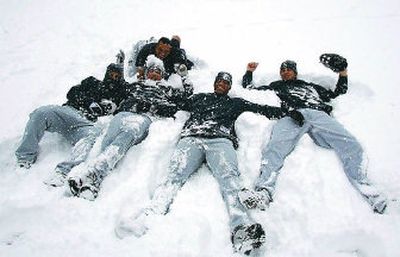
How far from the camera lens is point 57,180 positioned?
14.0 ft

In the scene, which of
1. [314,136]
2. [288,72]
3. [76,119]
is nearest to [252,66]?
[288,72]

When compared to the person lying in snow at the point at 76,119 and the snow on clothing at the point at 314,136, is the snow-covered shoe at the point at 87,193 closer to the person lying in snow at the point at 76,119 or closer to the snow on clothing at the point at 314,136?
the person lying in snow at the point at 76,119

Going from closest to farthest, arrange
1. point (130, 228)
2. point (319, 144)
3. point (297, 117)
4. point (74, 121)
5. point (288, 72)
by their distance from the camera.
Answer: point (130, 228) → point (319, 144) → point (297, 117) → point (74, 121) → point (288, 72)

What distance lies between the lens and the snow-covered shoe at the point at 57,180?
4.25 meters

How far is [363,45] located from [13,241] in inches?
277

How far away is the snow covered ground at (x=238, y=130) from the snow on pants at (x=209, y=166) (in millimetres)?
123

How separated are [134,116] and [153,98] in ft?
2.13

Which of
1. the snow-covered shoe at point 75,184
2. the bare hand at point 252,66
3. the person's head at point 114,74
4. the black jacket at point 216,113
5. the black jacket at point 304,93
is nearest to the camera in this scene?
the snow-covered shoe at point 75,184

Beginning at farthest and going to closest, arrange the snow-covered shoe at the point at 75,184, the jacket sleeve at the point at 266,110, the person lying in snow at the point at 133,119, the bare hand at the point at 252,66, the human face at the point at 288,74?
1. the bare hand at the point at 252,66
2. the human face at the point at 288,74
3. the jacket sleeve at the point at 266,110
4. the person lying in snow at the point at 133,119
5. the snow-covered shoe at the point at 75,184

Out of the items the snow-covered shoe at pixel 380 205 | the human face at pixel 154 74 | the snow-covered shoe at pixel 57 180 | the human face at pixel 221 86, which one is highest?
the human face at pixel 154 74

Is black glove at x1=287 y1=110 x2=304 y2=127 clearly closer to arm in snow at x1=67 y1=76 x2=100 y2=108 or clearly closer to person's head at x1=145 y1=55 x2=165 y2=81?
person's head at x1=145 y1=55 x2=165 y2=81

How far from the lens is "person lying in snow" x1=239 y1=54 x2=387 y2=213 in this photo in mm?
4035

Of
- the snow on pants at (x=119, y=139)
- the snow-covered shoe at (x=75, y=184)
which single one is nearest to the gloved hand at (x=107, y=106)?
the snow on pants at (x=119, y=139)

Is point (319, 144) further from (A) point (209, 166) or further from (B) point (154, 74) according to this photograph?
(B) point (154, 74)
